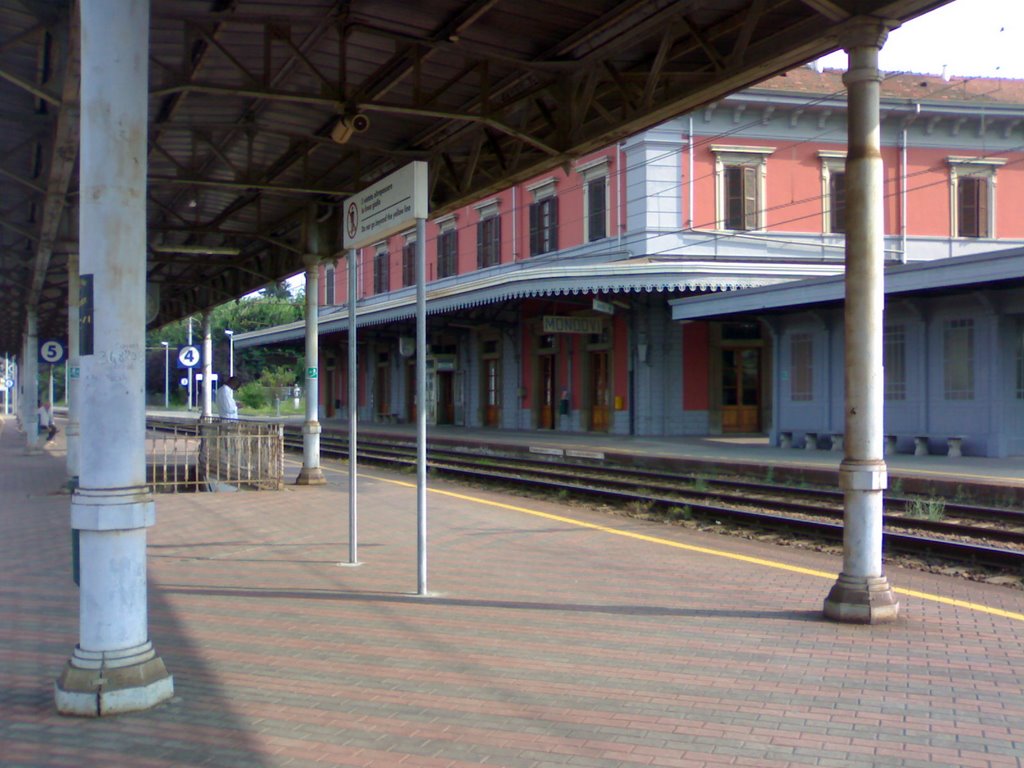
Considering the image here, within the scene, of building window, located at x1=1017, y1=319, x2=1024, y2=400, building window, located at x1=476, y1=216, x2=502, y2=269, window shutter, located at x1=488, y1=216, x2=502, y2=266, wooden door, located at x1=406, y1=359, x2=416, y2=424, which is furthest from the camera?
wooden door, located at x1=406, y1=359, x2=416, y2=424

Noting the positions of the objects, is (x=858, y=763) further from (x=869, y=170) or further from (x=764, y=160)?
(x=764, y=160)

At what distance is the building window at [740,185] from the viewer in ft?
94.4

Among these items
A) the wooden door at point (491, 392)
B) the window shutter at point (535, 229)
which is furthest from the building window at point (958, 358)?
the wooden door at point (491, 392)

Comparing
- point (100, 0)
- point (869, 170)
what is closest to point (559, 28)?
point (869, 170)

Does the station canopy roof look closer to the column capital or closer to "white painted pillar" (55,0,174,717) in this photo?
the column capital

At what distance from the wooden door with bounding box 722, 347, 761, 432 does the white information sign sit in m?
21.7

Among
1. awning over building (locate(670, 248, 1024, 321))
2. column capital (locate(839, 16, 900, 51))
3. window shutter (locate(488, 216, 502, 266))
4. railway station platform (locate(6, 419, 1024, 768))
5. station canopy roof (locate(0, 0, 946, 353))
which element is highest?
window shutter (locate(488, 216, 502, 266))

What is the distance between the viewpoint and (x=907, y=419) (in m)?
20.2

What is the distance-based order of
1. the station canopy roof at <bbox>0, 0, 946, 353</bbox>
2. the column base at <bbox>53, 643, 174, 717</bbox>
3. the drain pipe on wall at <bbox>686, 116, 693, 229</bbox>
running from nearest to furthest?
the column base at <bbox>53, 643, 174, 717</bbox> → the station canopy roof at <bbox>0, 0, 946, 353</bbox> → the drain pipe on wall at <bbox>686, 116, 693, 229</bbox>

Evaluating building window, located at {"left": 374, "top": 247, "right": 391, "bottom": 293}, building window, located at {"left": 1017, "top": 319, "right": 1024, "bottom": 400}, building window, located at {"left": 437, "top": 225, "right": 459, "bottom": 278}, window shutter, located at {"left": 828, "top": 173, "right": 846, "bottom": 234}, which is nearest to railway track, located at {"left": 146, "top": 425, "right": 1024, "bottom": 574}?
building window, located at {"left": 1017, "top": 319, "right": 1024, "bottom": 400}

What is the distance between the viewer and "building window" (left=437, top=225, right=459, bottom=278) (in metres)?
39.0

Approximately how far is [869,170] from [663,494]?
947 cm

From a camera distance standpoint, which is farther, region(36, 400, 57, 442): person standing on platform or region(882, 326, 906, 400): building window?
region(36, 400, 57, 442): person standing on platform

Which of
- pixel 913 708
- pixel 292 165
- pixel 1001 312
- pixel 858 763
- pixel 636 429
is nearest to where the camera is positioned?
pixel 858 763
